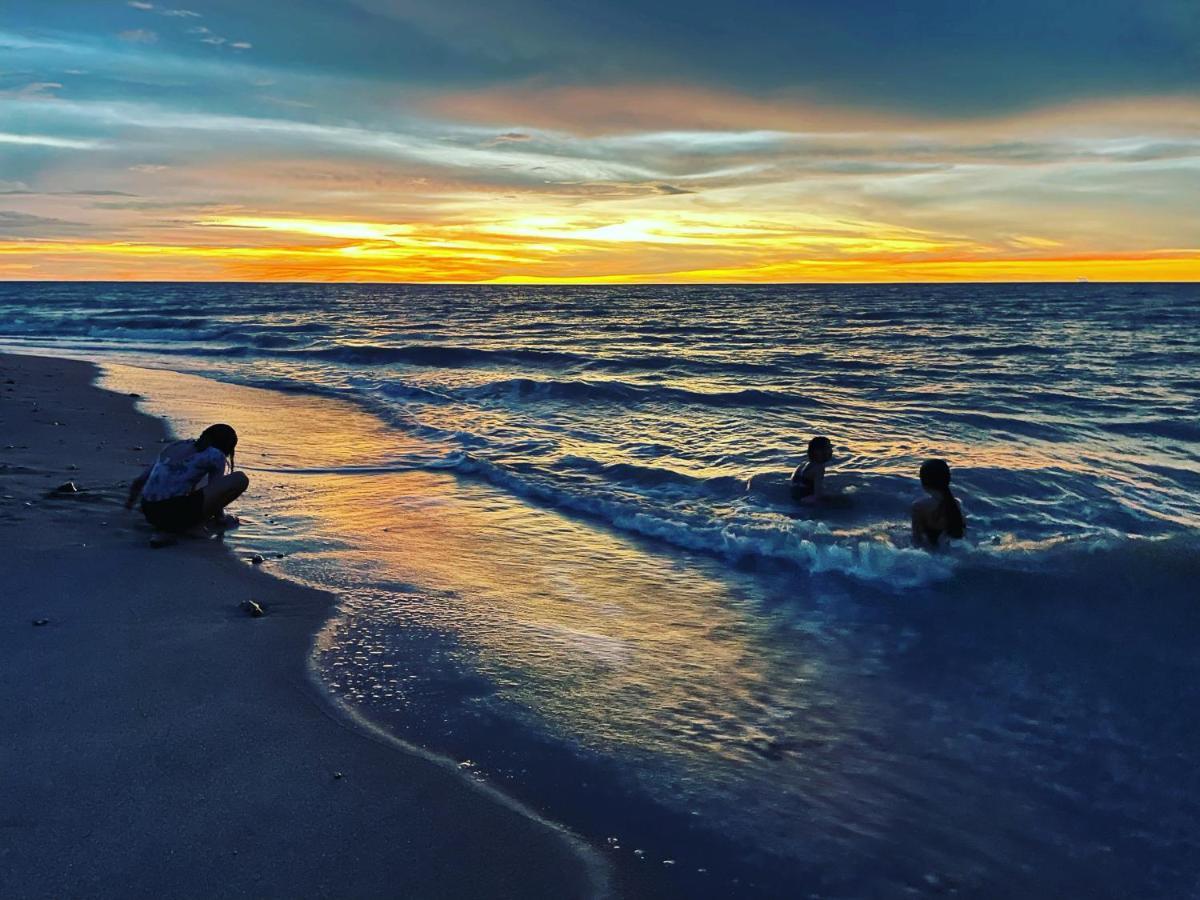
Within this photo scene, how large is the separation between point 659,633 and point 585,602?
780 mm

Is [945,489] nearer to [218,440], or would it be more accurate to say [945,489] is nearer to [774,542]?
[774,542]

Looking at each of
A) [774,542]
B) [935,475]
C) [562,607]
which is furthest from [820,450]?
[562,607]

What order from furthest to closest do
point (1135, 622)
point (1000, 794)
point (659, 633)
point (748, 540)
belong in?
point (748, 540)
point (1135, 622)
point (659, 633)
point (1000, 794)

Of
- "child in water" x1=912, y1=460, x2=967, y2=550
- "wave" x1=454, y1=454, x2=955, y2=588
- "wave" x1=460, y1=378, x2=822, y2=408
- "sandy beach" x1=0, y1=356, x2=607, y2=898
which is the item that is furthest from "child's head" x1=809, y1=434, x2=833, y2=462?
"wave" x1=460, y1=378, x2=822, y2=408

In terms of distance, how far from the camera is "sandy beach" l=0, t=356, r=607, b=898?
2998 millimetres

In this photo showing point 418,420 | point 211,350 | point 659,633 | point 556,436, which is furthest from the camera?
point 211,350

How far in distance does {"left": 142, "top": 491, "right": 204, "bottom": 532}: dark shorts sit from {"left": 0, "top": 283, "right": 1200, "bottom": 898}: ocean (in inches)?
20.1

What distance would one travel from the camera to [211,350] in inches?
1226

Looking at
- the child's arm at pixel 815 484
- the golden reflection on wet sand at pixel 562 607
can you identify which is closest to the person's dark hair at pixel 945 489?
the child's arm at pixel 815 484

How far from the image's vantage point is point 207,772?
141 inches

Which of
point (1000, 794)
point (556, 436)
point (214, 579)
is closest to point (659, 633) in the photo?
point (1000, 794)

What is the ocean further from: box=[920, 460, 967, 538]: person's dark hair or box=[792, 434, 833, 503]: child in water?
box=[920, 460, 967, 538]: person's dark hair

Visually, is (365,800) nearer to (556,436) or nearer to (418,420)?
(556,436)

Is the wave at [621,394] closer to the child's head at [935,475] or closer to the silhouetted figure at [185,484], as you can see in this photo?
the child's head at [935,475]
